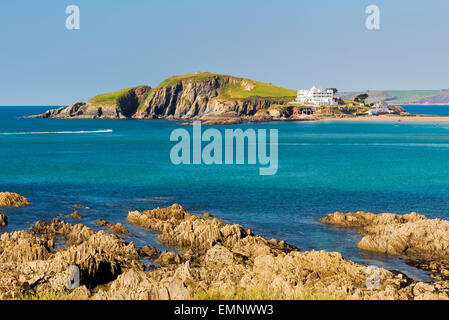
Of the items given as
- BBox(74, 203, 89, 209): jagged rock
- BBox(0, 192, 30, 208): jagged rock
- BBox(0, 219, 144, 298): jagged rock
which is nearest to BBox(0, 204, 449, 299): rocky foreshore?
BBox(0, 219, 144, 298): jagged rock

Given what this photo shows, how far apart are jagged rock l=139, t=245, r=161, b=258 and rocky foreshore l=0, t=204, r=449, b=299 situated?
6 centimetres

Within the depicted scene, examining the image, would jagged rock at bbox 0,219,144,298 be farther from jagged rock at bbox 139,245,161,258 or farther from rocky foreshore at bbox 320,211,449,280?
rocky foreshore at bbox 320,211,449,280

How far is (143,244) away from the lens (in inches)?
1236

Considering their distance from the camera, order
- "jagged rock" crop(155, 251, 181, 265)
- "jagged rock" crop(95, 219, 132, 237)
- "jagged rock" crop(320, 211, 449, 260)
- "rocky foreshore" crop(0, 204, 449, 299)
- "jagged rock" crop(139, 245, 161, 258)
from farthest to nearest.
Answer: "jagged rock" crop(95, 219, 132, 237)
"jagged rock" crop(320, 211, 449, 260)
"jagged rock" crop(139, 245, 161, 258)
"jagged rock" crop(155, 251, 181, 265)
"rocky foreshore" crop(0, 204, 449, 299)

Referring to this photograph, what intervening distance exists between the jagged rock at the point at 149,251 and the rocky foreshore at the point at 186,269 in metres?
0.06

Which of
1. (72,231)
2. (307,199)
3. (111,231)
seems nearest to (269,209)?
(307,199)

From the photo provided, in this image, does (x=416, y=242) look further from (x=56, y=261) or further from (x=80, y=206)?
(x=80, y=206)

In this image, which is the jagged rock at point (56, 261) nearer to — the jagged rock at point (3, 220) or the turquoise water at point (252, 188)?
the turquoise water at point (252, 188)

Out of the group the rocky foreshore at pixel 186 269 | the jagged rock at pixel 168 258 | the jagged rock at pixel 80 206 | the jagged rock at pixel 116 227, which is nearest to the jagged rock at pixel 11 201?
the jagged rock at pixel 80 206

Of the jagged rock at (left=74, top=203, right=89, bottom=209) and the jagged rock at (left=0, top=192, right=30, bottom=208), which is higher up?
the jagged rock at (left=0, top=192, right=30, bottom=208)

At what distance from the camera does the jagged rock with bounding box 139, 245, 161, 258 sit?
94.5 ft

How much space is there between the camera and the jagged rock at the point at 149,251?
94.5 feet
